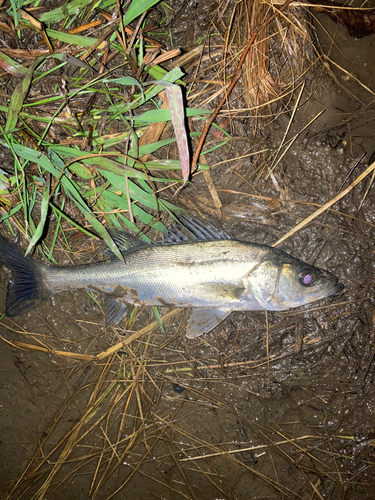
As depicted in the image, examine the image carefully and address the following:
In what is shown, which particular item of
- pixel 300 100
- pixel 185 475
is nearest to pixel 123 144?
pixel 300 100

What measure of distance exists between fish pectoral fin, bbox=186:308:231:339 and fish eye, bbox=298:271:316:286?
32.9 inches

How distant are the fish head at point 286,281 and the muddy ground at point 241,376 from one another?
0.40 m

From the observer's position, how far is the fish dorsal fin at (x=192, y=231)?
3.03 m

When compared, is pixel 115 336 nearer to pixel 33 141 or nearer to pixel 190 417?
pixel 190 417

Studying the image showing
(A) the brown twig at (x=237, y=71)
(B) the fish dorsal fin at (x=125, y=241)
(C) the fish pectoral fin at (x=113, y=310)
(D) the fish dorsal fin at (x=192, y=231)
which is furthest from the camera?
(C) the fish pectoral fin at (x=113, y=310)

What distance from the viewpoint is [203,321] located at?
122 inches

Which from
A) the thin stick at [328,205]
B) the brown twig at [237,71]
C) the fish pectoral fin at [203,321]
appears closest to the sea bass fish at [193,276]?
the fish pectoral fin at [203,321]

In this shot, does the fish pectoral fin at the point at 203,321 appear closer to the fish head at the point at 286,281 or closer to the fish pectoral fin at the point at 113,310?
the fish head at the point at 286,281

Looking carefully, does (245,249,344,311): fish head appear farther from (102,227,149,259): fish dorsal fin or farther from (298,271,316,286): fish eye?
(102,227,149,259): fish dorsal fin

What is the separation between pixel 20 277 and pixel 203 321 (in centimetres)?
204

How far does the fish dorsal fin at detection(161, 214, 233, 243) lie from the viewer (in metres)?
3.03

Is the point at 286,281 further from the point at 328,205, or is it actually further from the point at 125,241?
the point at 125,241

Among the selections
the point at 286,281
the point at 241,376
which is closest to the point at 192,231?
the point at 286,281

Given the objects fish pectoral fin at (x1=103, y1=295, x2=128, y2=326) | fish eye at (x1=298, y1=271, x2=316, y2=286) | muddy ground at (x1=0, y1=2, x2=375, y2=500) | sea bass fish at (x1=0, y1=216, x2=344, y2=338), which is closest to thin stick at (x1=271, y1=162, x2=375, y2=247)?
muddy ground at (x1=0, y1=2, x2=375, y2=500)
